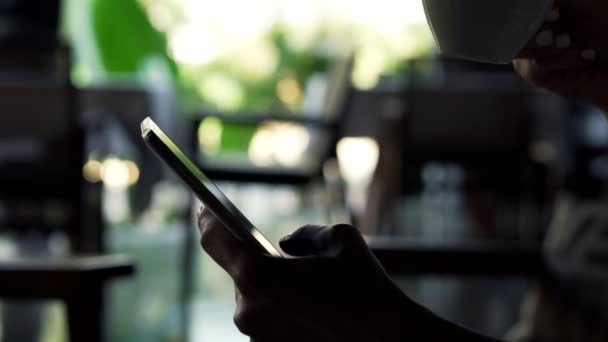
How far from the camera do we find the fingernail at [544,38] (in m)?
0.30

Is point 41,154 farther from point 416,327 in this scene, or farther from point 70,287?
point 416,327

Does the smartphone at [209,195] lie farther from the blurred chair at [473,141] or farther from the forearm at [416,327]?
the blurred chair at [473,141]

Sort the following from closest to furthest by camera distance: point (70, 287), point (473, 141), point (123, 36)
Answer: point (70, 287) < point (473, 141) < point (123, 36)

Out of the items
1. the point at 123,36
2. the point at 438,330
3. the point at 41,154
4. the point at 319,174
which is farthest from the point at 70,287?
the point at 123,36

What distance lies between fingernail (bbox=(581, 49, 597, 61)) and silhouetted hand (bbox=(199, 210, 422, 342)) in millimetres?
114

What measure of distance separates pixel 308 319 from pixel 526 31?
11cm

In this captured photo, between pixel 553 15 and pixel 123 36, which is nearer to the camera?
pixel 553 15

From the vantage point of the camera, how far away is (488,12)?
0.28 meters

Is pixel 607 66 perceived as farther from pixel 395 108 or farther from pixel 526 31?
pixel 395 108

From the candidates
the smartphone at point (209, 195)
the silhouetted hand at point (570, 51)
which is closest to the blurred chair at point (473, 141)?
the silhouetted hand at point (570, 51)

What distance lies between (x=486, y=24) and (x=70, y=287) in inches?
17.8

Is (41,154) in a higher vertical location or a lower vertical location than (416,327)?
lower

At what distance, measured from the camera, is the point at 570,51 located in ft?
1.07

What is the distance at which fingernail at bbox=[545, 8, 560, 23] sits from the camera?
0.30 meters
